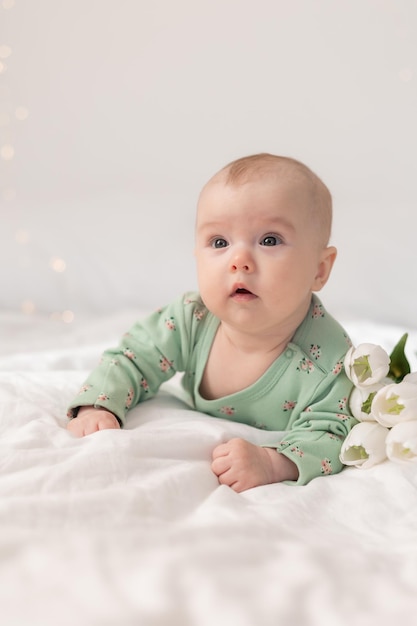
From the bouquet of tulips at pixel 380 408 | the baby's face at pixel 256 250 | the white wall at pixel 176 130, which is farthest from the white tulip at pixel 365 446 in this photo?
the white wall at pixel 176 130

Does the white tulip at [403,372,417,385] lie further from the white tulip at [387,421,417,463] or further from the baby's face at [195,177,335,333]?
the baby's face at [195,177,335,333]

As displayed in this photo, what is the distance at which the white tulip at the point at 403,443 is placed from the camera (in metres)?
1.15

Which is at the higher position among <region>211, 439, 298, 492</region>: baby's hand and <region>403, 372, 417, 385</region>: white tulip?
<region>403, 372, 417, 385</region>: white tulip

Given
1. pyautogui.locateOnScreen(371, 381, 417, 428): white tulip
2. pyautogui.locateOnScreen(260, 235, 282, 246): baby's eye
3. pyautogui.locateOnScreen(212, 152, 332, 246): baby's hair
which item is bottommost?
pyautogui.locateOnScreen(371, 381, 417, 428): white tulip

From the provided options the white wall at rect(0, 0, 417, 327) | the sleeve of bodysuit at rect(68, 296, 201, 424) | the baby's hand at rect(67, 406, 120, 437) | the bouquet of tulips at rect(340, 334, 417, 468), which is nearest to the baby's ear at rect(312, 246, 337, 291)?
the bouquet of tulips at rect(340, 334, 417, 468)

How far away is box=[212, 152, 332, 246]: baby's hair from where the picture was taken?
1.24 m

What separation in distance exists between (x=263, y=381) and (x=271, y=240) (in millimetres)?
231

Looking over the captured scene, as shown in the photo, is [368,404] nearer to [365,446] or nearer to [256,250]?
[365,446]

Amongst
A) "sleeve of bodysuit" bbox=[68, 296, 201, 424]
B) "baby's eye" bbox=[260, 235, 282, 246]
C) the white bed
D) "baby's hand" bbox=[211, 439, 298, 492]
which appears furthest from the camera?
"sleeve of bodysuit" bbox=[68, 296, 201, 424]

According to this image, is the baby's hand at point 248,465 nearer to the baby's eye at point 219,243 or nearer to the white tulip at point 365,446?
the white tulip at point 365,446

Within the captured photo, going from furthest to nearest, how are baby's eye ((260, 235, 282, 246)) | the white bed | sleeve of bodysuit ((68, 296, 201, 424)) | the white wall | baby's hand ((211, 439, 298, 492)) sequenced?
the white wall, sleeve of bodysuit ((68, 296, 201, 424)), baby's eye ((260, 235, 282, 246)), baby's hand ((211, 439, 298, 492)), the white bed

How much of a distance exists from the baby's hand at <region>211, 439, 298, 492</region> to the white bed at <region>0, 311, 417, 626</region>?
0.07ft

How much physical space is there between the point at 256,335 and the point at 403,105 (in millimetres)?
1167

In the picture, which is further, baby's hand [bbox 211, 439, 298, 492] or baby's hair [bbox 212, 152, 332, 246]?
baby's hair [bbox 212, 152, 332, 246]
